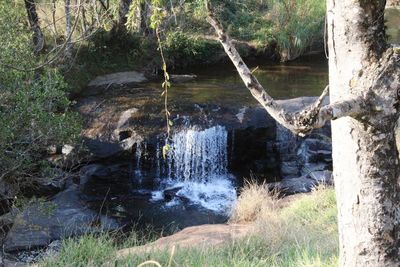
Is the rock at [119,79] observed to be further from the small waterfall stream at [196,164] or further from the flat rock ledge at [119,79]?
the small waterfall stream at [196,164]

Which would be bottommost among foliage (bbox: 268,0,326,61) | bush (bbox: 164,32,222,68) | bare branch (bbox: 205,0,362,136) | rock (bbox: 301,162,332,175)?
rock (bbox: 301,162,332,175)

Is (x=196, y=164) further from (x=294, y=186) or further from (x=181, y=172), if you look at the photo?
(x=294, y=186)

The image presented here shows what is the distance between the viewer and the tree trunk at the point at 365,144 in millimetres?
2455

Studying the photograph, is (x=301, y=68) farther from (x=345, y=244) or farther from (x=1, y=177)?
(x=345, y=244)

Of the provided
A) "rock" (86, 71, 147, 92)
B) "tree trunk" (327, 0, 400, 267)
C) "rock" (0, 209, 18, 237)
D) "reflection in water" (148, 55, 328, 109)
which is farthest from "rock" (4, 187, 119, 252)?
"tree trunk" (327, 0, 400, 267)

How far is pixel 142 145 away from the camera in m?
11.4

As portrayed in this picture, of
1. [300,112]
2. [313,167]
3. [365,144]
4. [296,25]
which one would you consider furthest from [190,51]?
[300,112]

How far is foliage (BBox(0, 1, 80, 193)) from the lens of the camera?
275 inches

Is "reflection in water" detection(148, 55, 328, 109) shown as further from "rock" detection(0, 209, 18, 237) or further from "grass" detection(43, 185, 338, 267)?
"grass" detection(43, 185, 338, 267)

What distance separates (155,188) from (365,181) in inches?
342

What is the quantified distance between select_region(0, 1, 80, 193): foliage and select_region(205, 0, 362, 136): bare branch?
17.0 feet

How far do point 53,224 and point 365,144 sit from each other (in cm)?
737

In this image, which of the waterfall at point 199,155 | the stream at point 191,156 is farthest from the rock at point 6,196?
the waterfall at point 199,155

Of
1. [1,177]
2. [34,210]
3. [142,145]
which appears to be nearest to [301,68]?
[142,145]
